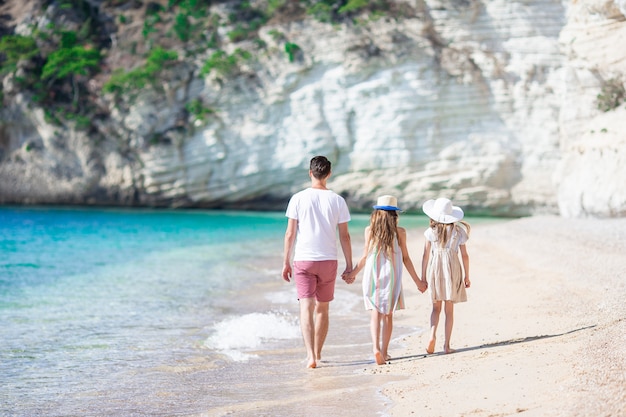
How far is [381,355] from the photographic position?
220 inches

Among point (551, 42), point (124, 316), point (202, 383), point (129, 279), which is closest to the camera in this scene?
point (202, 383)

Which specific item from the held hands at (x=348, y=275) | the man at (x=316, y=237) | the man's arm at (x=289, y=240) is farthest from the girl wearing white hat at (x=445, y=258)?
the man's arm at (x=289, y=240)

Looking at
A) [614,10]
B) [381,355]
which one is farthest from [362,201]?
[381,355]

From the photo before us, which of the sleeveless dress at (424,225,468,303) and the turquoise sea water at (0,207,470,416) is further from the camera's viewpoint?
the sleeveless dress at (424,225,468,303)

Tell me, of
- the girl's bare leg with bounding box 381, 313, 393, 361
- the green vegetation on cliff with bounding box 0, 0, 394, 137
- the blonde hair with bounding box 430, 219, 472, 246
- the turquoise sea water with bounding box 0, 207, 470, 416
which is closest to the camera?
the turquoise sea water with bounding box 0, 207, 470, 416

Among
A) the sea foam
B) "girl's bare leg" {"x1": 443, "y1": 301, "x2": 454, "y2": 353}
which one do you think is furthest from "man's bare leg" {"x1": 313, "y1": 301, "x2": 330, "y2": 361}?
"girl's bare leg" {"x1": 443, "y1": 301, "x2": 454, "y2": 353}

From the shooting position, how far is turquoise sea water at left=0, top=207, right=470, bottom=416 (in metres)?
5.06

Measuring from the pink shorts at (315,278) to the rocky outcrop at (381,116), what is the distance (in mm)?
19466

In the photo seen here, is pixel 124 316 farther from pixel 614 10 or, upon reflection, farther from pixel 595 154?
pixel 614 10

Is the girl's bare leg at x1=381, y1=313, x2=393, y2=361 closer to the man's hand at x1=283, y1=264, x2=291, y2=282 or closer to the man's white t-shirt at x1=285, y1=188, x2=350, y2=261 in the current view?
the man's white t-shirt at x1=285, y1=188, x2=350, y2=261

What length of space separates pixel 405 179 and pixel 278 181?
4884mm

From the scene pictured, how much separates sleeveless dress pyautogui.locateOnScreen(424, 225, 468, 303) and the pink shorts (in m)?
0.86

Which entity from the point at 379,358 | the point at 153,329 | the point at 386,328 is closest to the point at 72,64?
the point at 153,329

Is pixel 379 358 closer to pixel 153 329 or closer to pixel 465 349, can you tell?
pixel 465 349
